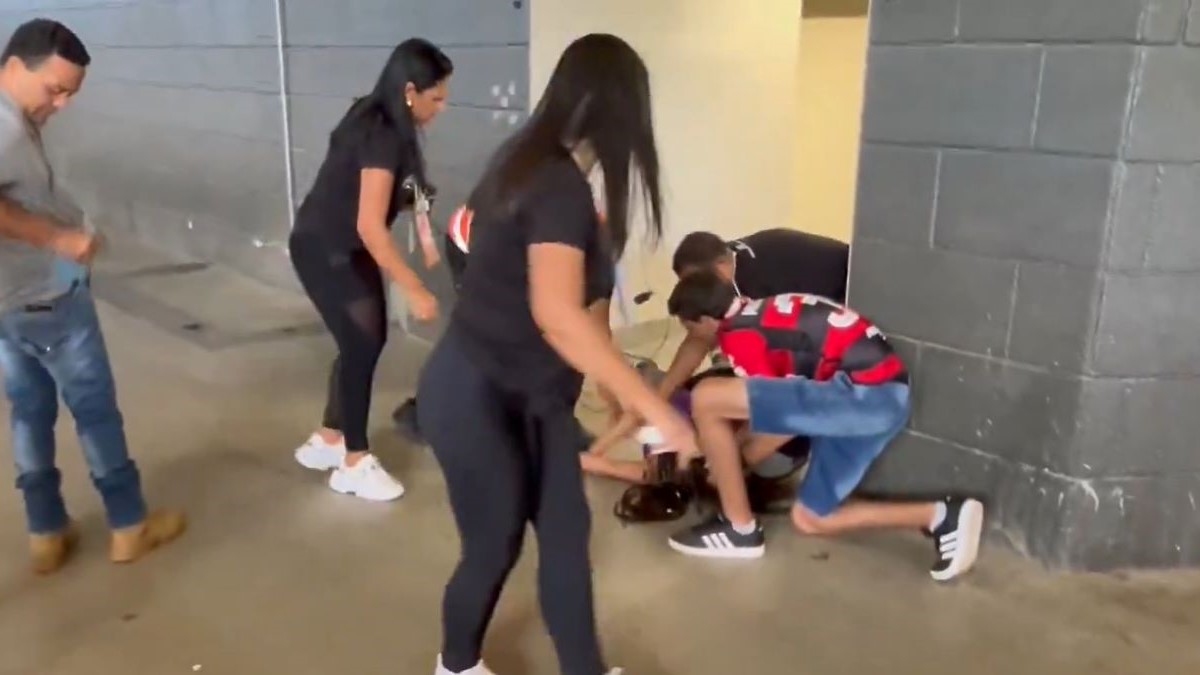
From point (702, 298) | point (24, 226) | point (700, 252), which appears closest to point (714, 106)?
point (700, 252)

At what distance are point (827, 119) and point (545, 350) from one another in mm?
3798

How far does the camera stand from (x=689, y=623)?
238 centimetres

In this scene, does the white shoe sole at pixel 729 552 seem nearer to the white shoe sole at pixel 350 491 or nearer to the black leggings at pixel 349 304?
the white shoe sole at pixel 350 491

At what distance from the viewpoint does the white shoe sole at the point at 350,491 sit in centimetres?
297

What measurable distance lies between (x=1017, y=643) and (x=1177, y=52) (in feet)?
4.28

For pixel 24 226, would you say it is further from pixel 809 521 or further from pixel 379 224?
pixel 809 521

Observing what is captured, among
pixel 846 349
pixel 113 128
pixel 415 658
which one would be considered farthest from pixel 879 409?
pixel 113 128

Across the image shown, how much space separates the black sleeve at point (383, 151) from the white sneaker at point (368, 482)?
836 millimetres

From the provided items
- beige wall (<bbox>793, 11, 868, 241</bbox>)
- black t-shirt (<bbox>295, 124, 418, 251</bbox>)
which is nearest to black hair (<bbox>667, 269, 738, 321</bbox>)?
black t-shirt (<bbox>295, 124, 418, 251</bbox>)

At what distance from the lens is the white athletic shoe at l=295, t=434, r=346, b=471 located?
316cm

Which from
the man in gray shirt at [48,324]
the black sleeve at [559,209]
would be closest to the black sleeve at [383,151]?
the man in gray shirt at [48,324]

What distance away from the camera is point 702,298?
8.60ft

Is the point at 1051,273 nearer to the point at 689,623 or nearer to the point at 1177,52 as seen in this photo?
the point at 1177,52

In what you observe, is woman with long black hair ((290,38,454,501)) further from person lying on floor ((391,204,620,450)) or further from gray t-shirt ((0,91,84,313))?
gray t-shirt ((0,91,84,313))
